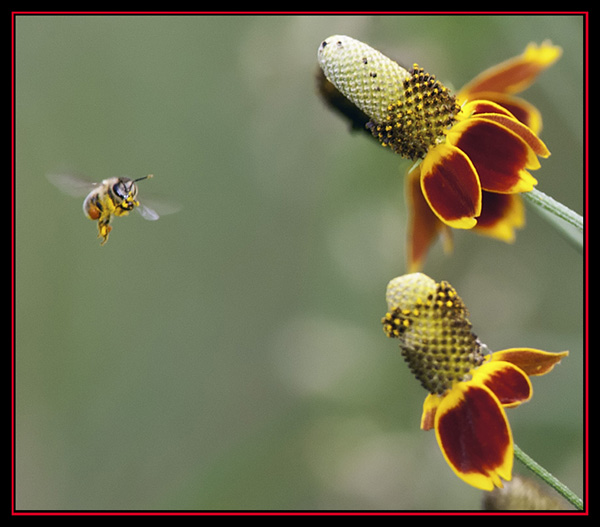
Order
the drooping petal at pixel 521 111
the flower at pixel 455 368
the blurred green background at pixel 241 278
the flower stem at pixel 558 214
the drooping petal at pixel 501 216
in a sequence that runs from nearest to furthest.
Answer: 1. the flower stem at pixel 558 214
2. the flower at pixel 455 368
3. the drooping petal at pixel 501 216
4. the drooping petal at pixel 521 111
5. the blurred green background at pixel 241 278

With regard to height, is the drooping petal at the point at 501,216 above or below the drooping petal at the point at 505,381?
above

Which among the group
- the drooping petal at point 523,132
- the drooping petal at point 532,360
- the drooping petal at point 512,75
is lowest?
the drooping petal at point 532,360

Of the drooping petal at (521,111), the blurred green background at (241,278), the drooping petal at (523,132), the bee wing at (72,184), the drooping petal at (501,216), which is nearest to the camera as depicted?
the drooping petal at (523,132)

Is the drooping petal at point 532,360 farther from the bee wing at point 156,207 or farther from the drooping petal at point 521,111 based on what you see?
the bee wing at point 156,207

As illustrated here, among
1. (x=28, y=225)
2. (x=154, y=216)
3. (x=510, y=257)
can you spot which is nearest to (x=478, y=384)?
(x=154, y=216)

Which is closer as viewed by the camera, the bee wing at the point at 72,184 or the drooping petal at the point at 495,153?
the drooping petal at the point at 495,153

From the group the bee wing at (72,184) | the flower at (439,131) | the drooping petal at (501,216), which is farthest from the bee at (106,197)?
the drooping petal at (501,216)
